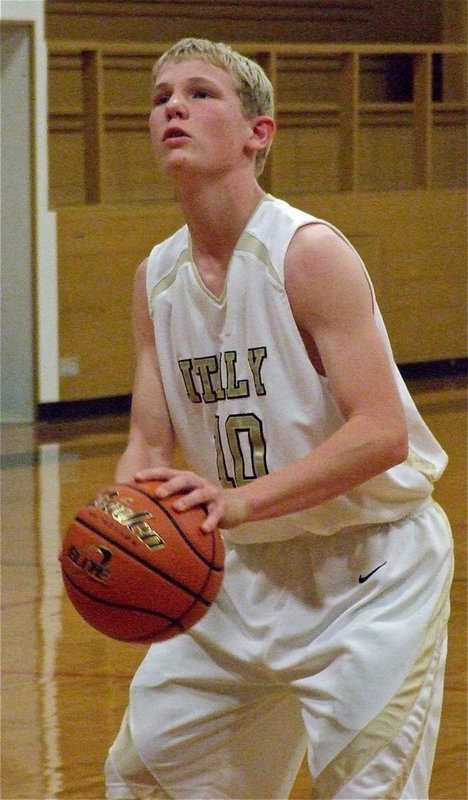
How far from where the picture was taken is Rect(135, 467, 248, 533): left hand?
216 cm

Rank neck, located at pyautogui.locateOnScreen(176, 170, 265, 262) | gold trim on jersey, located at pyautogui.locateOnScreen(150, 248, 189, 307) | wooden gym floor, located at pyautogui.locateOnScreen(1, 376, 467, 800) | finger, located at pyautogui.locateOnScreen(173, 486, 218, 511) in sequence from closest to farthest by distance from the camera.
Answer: finger, located at pyautogui.locateOnScreen(173, 486, 218, 511)
neck, located at pyautogui.locateOnScreen(176, 170, 265, 262)
gold trim on jersey, located at pyautogui.locateOnScreen(150, 248, 189, 307)
wooden gym floor, located at pyautogui.locateOnScreen(1, 376, 467, 800)

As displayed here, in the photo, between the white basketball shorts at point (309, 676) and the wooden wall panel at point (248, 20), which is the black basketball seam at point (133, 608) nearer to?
the white basketball shorts at point (309, 676)

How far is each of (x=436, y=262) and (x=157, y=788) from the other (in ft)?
28.5

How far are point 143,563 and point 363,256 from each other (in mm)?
8314

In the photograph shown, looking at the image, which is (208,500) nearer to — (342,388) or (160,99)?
(342,388)

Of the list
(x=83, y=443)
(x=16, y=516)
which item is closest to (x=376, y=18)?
(x=83, y=443)

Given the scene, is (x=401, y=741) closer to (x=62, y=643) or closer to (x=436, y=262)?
(x=62, y=643)

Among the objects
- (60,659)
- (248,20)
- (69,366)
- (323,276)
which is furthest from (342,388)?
(248,20)

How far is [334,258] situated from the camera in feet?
7.48

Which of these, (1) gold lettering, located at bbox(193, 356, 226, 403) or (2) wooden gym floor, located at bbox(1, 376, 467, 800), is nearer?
(1) gold lettering, located at bbox(193, 356, 226, 403)

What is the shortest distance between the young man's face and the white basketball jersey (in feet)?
0.42

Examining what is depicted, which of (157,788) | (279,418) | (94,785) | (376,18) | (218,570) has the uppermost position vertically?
(376,18)

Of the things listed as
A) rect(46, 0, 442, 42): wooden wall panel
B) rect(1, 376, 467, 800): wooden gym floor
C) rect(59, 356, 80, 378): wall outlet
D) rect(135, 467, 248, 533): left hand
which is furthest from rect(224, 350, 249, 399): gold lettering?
rect(46, 0, 442, 42): wooden wall panel

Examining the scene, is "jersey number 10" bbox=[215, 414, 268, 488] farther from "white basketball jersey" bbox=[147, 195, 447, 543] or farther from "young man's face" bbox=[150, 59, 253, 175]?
"young man's face" bbox=[150, 59, 253, 175]
